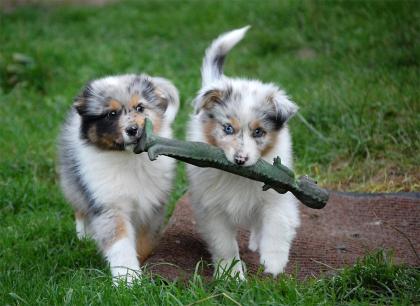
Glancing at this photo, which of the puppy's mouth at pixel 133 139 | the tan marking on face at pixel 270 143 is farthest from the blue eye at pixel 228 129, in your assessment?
the puppy's mouth at pixel 133 139

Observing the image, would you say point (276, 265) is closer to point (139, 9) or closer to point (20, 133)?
point (20, 133)

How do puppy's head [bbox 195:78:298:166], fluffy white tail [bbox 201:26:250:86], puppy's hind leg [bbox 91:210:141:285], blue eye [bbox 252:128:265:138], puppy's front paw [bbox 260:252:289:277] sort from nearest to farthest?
1. puppy's head [bbox 195:78:298:166]
2. blue eye [bbox 252:128:265:138]
3. puppy's front paw [bbox 260:252:289:277]
4. puppy's hind leg [bbox 91:210:141:285]
5. fluffy white tail [bbox 201:26:250:86]

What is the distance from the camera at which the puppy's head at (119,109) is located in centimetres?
451

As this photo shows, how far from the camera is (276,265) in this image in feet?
14.4

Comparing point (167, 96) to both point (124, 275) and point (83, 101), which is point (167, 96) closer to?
point (83, 101)

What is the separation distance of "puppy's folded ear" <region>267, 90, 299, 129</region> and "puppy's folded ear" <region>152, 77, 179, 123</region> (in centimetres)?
79

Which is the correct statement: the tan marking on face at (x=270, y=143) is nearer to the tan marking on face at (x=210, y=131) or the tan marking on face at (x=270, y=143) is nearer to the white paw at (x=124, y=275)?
the tan marking on face at (x=210, y=131)

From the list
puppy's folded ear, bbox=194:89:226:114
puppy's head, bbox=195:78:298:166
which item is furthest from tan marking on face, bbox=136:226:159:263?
puppy's folded ear, bbox=194:89:226:114

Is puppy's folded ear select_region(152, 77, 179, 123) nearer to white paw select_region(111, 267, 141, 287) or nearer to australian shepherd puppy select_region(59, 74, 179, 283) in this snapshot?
australian shepherd puppy select_region(59, 74, 179, 283)

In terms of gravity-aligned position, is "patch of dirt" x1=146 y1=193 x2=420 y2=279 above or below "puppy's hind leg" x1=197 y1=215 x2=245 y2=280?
below

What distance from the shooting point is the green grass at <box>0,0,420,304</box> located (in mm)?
3941

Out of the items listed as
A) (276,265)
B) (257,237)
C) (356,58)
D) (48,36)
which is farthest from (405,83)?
(48,36)

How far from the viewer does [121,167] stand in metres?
4.74

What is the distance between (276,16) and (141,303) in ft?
22.1
